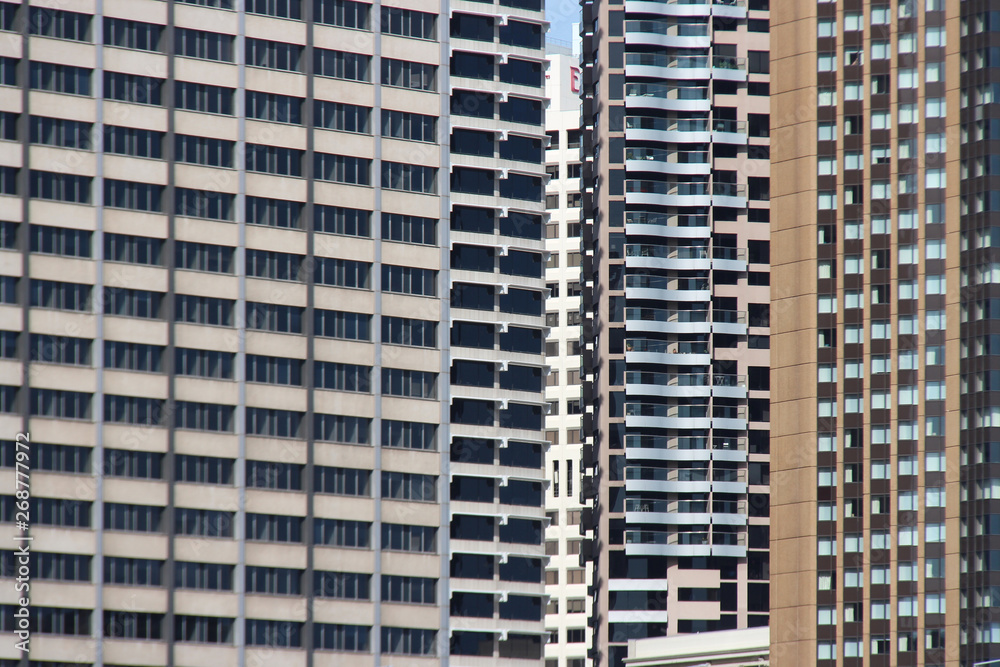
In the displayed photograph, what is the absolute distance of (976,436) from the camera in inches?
Result: 4838

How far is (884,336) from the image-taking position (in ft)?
413

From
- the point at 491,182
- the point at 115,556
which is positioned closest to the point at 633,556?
the point at 491,182

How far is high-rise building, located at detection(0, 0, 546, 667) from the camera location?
382 ft

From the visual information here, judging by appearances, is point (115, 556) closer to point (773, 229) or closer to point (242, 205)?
point (242, 205)

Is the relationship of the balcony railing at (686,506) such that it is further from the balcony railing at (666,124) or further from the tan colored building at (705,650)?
the balcony railing at (666,124)

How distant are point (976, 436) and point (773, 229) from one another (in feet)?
66.4

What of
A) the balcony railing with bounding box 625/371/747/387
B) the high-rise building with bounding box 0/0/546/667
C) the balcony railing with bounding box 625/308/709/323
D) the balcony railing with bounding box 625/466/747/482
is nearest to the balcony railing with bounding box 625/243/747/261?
the balcony railing with bounding box 625/308/709/323

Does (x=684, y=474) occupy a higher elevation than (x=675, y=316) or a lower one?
lower

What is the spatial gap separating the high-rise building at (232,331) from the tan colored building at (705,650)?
23.1 metres

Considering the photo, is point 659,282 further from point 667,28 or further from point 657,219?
point 667,28

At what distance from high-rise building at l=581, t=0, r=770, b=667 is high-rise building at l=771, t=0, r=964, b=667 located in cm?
4442

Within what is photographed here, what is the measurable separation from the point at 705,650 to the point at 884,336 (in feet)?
130

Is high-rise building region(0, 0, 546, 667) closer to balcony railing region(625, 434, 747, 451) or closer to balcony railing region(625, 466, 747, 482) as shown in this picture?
balcony railing region(625, 466, 747, 482)

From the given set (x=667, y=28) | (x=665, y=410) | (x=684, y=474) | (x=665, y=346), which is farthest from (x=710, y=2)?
(x=684, y=474)
